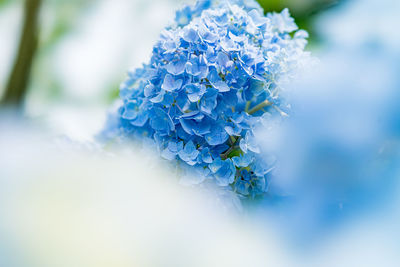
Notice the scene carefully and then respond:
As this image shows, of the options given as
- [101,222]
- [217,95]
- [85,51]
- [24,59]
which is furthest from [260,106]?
[85,51]

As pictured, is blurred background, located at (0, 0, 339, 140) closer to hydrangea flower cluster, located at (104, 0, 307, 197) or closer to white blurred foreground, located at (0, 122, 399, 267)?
hydrangea flower cluster, located at (104, 0, 307, 197)

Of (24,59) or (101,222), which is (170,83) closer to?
(101,222)

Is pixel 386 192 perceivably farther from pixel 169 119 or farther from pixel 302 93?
pixel 169 119

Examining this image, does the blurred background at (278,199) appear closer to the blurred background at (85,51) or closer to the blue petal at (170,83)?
the blue petal at (170,83)

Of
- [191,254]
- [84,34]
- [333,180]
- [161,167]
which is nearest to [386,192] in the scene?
[333,180]

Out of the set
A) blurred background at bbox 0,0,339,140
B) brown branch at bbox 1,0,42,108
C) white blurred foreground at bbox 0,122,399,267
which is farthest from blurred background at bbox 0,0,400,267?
blurred background at bbox 0,0,339,140

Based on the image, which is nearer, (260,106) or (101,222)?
(101,222)

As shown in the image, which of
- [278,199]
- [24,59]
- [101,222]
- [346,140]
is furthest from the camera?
[24,59]
